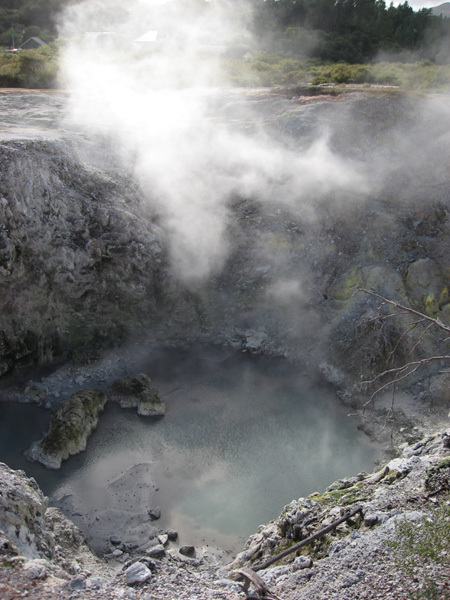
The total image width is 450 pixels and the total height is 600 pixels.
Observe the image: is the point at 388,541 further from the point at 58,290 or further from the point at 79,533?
the point at 58,290

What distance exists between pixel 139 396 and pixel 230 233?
7829mm

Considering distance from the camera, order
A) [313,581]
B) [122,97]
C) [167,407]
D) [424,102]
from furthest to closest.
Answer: [122,97], [424,102], [167,407], [313,581]

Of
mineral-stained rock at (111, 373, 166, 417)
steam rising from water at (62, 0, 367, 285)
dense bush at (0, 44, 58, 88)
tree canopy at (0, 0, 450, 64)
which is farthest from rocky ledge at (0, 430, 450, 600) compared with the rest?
tree canopy at (0, 0, 450, 64)

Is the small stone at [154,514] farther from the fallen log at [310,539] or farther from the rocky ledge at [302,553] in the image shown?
the fallen log at [310,539]

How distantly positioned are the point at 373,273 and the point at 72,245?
1119 centimetres

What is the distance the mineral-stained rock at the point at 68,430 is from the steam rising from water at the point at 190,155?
20.5 ft

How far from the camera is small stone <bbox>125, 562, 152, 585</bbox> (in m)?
7.93

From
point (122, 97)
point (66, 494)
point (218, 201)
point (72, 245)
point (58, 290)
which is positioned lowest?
point (66, 494)

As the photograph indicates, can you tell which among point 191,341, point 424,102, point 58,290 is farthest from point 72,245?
point 424,102

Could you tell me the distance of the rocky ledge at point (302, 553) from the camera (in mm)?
6527

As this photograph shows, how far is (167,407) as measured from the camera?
48.8 feet

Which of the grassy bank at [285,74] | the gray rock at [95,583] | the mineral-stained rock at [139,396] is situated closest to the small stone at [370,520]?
the gray rock at [95,583]

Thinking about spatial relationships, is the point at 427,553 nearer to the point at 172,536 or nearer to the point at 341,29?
the point at 172,536

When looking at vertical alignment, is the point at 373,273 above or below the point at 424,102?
below
